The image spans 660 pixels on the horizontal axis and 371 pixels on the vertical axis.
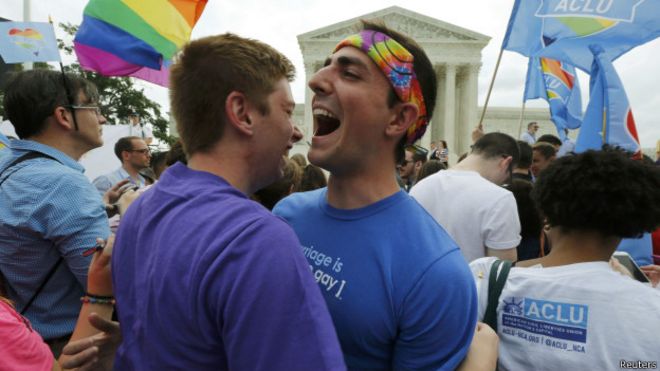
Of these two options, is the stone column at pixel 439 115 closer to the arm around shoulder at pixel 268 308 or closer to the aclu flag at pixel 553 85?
the aclu flag at pixel 553 85

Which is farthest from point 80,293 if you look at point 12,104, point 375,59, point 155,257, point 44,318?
point 375,59

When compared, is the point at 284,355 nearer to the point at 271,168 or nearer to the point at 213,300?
the point at 213,300

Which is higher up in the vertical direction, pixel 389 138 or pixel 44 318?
pixel 389 138

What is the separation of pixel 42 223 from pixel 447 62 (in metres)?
54.9

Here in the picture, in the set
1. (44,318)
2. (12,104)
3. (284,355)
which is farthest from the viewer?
(12,104)

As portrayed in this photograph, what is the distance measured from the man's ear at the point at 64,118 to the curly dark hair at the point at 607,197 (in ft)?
8.61

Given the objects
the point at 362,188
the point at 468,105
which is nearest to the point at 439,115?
the point at 468,105

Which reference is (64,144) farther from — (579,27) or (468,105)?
(468,105)

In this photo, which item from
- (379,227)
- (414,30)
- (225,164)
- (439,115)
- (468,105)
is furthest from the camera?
(439,115)

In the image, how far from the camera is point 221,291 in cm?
106

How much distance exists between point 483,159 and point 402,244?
304 cm

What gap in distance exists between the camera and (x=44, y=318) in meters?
2.46

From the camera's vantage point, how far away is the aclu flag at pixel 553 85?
8.16 meters

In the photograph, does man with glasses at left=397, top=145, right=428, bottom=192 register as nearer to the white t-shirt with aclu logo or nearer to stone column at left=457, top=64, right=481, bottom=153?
the white t-shirt with aclu logo
